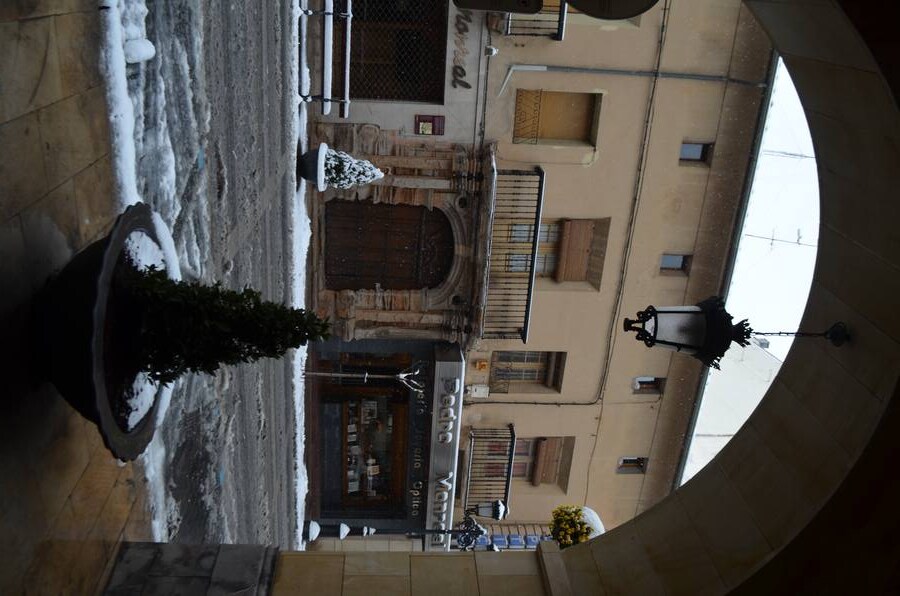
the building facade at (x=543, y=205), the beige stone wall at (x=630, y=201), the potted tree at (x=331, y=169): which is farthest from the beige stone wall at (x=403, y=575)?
the beige stone wall at (x=630, y=201)

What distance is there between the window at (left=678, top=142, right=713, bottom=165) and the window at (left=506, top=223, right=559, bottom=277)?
90.3 inches

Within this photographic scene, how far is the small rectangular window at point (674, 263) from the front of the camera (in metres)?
11.5

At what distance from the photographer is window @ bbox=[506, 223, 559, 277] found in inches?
423

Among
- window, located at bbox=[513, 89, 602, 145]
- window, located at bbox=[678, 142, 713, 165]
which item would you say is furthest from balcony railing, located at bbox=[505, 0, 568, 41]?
window, located at bbox=[678, 142, 713, 165]

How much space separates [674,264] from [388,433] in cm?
583

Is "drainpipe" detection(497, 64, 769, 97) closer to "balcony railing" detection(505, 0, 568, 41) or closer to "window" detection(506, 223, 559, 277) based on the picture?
"balcony railing" detection(505, 0, 568, 41)

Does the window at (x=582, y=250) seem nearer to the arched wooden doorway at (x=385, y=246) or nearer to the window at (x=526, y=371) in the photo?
the window at (x=526, y=371)

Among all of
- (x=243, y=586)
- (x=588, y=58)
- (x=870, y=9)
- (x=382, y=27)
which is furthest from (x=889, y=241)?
(x=382, y=27)

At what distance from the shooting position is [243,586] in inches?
147

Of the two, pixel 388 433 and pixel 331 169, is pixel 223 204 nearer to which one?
pixel 331 169

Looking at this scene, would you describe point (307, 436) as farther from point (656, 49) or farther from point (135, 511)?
point (656, 49)

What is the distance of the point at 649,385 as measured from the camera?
41.2 feet

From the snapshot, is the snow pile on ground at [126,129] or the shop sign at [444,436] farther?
the shop sign at [444,436]

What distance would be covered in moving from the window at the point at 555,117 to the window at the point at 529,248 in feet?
4.50
